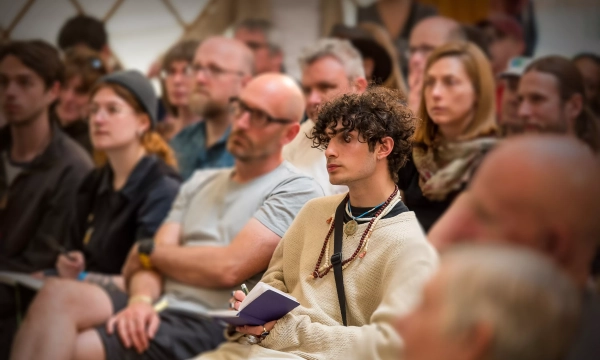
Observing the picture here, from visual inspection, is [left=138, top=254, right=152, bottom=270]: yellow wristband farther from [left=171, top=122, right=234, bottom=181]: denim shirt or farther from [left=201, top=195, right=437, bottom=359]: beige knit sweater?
[left=201, top=195, right=437, bottom=359]: beige knit sweater

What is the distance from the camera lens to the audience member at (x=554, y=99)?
1.53 metres

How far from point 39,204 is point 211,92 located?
76 centimetres

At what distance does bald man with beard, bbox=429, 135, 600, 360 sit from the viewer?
0.83m

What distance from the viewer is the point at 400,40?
126 inches

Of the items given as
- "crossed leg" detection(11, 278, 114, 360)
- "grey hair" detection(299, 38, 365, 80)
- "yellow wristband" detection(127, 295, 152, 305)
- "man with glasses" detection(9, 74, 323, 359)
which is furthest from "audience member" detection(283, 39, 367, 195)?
"crossed leg" detection(11, 278, 114, 360)

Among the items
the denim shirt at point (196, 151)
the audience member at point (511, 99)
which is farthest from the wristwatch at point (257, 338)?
the denim shirt at point (196, 151)

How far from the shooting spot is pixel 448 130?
1566mm

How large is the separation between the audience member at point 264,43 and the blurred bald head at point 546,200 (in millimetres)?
2592

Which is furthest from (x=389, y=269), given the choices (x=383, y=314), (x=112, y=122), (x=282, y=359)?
(x=112, y=122)

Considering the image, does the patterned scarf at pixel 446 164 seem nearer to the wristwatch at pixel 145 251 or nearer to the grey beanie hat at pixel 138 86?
the wristwatch at pixel 145 251

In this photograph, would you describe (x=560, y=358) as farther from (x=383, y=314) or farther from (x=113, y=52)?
(x=113, y=52)

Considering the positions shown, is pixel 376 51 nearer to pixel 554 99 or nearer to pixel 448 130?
pixel 554 99

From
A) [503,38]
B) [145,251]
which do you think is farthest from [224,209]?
[503,38]

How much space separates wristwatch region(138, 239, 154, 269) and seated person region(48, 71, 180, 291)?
0.18 m
